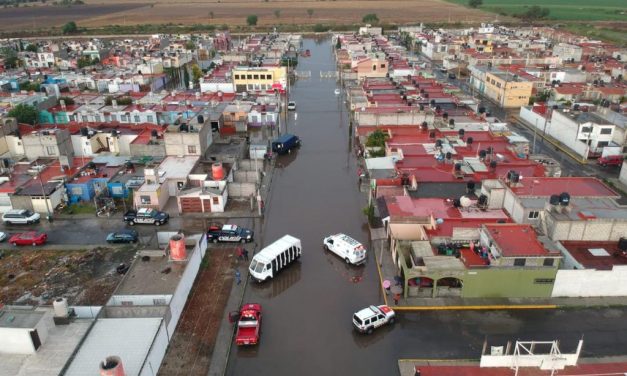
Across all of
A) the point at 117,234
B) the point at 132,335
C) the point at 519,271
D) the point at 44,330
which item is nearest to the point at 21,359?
the point at 44,330

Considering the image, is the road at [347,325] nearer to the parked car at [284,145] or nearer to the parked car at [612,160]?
the parked car at [284,145]

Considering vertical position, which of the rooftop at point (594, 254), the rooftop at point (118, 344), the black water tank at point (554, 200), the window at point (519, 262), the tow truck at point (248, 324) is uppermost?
the black water tank at point (554, 200)

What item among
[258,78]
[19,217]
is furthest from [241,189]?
[258,78]

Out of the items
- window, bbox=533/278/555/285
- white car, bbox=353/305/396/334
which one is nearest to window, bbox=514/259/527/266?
window, bbox=533/278/555/285

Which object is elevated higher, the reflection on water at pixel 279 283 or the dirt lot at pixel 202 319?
the dirt lot at pixel 202 319

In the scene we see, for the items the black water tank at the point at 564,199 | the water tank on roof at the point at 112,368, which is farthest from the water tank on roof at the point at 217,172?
the black water tank at the point at 564,199

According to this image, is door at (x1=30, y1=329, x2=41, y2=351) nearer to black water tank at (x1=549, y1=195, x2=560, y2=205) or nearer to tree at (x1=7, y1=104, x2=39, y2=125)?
black water tank at (x1=549, y1=195, x2=560, y2=205)

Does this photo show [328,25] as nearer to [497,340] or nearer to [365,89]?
[365,89]
